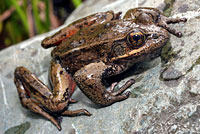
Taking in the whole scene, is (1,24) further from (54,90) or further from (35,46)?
(54,90)

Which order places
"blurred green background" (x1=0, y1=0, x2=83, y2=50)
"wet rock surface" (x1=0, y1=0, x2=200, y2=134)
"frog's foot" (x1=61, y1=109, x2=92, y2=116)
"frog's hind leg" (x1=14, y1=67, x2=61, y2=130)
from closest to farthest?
1. "wet rock surface" (x1=0, y1=0, x2=200, y2=134)
2. "frog's foot" (x1=61, y1=109, x2=92, y2=116)
3. "frog's hind leg" (x1=14, y1=67, x2=61, y2=130)
4. "blurred green background" (x1=0, y1=0, x2=83, y2=50)

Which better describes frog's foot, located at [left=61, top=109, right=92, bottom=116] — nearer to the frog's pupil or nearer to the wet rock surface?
the wet rock surface

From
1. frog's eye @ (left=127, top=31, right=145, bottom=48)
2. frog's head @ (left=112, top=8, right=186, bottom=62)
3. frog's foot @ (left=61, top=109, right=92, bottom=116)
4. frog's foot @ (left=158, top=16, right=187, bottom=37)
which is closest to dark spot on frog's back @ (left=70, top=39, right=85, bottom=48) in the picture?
frog's head @ (left=112, top=8, right=186, bottom=62)

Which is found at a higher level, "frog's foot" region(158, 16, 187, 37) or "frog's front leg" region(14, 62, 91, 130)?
"frog's foot" region(158, 16, 187, 37)

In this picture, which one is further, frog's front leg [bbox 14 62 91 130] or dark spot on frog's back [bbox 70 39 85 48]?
dark spot on frog's back [bbox 70 39 85 48]

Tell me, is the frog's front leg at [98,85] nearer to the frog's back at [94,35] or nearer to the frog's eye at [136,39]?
the frog's back at [94,35]

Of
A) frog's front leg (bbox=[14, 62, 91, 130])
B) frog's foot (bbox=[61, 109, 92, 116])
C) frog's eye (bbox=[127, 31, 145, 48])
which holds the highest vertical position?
frog's eye (bbox=[127, 31, 145, 48])

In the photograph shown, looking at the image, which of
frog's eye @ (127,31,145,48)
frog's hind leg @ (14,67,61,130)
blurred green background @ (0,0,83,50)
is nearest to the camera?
frog's eye @ (127,31,145,48)
